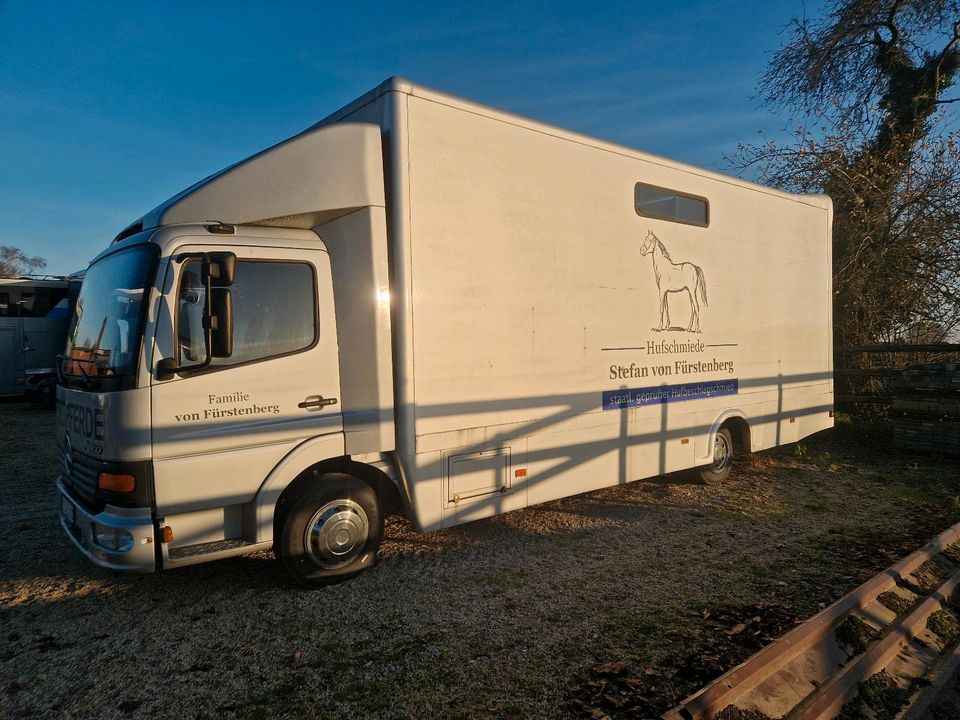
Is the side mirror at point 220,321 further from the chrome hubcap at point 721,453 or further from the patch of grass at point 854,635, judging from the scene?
the chrome hubcap at point 721,453

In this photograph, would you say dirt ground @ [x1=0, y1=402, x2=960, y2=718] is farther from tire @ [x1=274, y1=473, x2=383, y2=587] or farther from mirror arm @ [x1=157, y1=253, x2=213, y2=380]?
mirror arm @ [x1=157, y1=253, x2=213, y2=380]

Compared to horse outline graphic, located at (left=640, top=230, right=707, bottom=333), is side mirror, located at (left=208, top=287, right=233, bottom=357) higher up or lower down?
lower down

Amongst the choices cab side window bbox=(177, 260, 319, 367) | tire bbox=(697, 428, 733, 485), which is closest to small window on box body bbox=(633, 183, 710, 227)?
tire bbox=(697, 428, 733, 485)

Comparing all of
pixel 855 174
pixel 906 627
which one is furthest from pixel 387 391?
pixel 855 174

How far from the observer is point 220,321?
383 centimetres

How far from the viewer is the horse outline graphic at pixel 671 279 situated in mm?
6168

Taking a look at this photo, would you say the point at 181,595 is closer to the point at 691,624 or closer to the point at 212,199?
the point at 212,199

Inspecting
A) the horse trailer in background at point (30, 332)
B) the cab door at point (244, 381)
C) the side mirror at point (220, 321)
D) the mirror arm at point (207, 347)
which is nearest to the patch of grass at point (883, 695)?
the cab door at point (244, 381)

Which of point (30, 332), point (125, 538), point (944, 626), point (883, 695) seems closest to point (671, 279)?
point (944, 626)

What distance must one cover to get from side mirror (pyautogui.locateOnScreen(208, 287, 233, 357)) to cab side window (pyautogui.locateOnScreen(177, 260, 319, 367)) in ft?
0.31

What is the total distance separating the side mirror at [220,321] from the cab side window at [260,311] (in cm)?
10

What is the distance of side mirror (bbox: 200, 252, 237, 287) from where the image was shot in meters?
3.84

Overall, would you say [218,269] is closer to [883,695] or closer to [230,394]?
[230,394]

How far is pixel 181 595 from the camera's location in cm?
444
